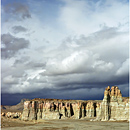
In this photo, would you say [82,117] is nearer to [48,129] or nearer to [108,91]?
[108,91]

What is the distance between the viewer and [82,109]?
131 meters

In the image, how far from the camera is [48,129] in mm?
75188

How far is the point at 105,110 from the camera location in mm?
98250

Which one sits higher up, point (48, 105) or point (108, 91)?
point (108, 91)

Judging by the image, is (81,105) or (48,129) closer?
(48,129)

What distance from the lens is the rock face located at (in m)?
98.9

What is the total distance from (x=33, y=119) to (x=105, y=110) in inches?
2343

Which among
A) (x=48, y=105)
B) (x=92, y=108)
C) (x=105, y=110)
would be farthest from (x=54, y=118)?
(x=105, y=110)

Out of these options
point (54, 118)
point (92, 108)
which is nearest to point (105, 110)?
point (92, 108)

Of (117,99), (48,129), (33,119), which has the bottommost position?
(33,119)

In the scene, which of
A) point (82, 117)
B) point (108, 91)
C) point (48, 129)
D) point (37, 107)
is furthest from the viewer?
point (37, 107)

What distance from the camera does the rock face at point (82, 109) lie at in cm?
9894

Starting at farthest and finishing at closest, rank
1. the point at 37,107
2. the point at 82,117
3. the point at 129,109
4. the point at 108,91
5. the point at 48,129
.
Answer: the point at 37,107
the point at 82,117
the point at 108,91
the point at 129,109
the point at 48,129

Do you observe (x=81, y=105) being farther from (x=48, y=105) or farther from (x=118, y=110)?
(x=118, y=110)
